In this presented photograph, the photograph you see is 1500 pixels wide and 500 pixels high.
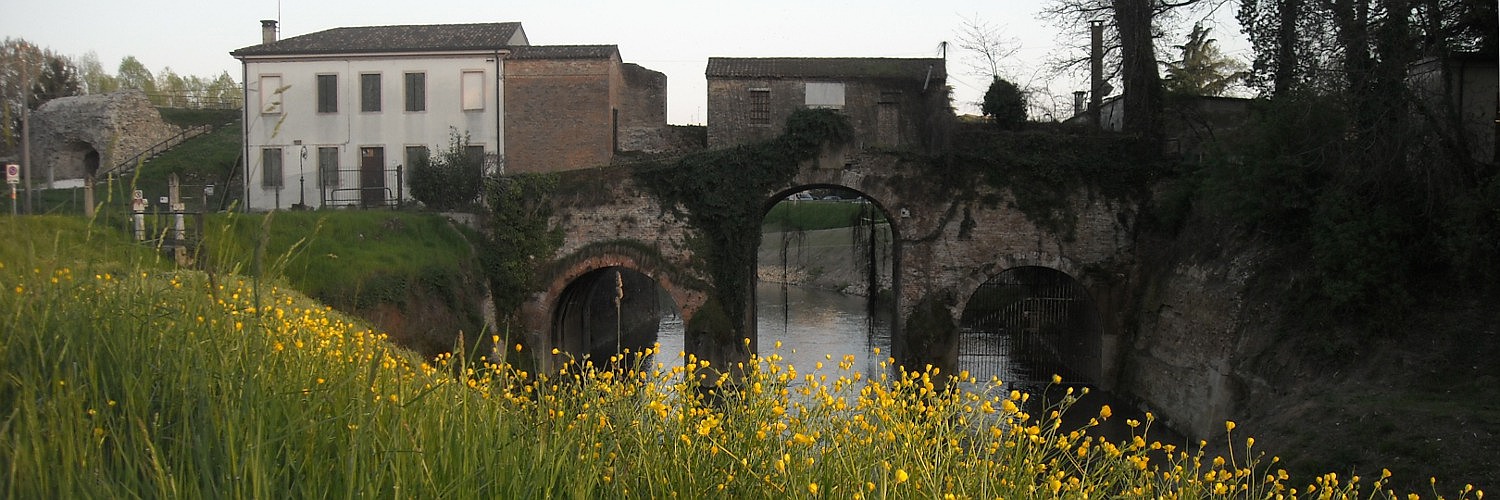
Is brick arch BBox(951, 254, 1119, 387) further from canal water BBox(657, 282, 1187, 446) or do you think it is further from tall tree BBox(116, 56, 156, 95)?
tall tree BBox(116, 56, 156, 95)

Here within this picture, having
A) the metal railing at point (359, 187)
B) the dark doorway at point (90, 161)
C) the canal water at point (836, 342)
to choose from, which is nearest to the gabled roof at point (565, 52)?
the metal railing at point (359, 187)

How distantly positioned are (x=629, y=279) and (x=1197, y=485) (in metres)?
24.6

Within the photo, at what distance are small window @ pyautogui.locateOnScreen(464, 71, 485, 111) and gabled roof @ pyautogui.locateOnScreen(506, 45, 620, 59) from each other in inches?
40.3

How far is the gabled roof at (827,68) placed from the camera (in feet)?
87.0

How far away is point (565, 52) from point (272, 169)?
27.8 ft

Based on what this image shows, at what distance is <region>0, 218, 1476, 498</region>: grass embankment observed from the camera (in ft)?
11.8

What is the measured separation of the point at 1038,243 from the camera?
842 inches

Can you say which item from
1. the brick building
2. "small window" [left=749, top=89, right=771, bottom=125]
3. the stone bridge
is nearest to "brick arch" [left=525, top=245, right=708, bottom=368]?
the stone bridge

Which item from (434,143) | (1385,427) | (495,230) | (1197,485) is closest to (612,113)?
(434,143)

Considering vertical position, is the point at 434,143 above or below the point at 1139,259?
above

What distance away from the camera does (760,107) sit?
26719 mm

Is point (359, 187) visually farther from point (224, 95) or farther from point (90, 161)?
point (224, 95)

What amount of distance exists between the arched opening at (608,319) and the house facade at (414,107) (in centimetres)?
372

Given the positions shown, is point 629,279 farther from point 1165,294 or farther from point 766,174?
point 1165,294
